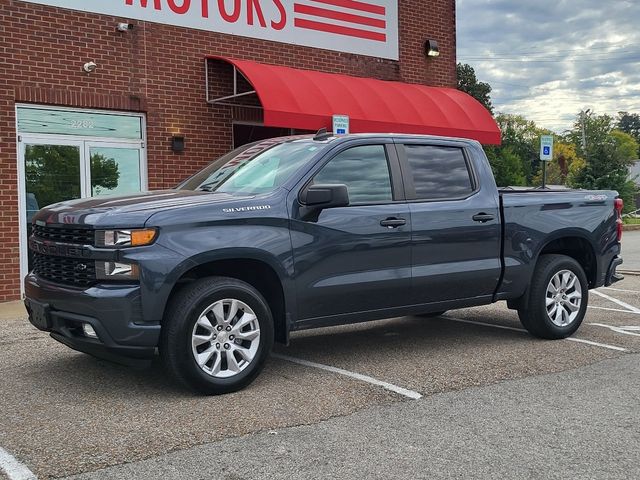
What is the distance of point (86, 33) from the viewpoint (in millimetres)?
10609

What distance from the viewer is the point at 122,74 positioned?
1096 cm

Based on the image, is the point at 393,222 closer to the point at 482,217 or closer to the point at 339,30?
the point at 482,217

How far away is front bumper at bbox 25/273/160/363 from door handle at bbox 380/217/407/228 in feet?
6.65

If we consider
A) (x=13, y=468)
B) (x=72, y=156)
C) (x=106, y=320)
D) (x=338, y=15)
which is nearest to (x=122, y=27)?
(x=72, y=156)

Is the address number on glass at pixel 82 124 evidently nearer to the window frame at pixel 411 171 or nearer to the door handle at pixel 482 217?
the window frame at pixel 411 171

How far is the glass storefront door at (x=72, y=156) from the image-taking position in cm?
1023

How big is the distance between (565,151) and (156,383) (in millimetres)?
86887

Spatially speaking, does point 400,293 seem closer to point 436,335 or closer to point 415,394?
point 415,394

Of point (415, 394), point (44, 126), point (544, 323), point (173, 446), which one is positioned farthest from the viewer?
point (44, 126)

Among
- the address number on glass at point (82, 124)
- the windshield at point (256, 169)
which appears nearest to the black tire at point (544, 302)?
the windshield at point (256, 169)

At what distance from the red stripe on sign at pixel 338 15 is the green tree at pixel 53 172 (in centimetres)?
460

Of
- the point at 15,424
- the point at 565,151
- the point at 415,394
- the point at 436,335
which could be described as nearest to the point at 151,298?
the point at 15,424

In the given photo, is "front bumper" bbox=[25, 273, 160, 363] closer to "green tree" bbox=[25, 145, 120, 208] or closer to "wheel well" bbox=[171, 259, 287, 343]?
"wheel well" bbox=[171, 259, 287, 343]

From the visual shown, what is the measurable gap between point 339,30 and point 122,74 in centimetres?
444
